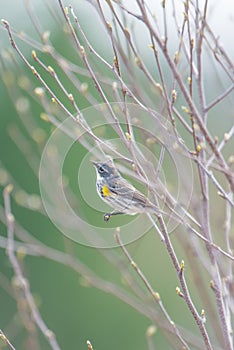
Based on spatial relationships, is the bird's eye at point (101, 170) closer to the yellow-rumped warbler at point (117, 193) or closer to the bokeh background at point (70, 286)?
the yellow-rumped warbler at point (117, 193)

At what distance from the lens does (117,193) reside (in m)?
2.33

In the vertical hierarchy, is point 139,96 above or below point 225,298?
above

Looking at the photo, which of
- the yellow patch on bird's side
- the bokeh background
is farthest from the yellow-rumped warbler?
the bokeh background

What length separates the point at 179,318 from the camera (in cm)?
951

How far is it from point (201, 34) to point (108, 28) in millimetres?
304

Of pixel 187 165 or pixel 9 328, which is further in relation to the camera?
pixel 9 328

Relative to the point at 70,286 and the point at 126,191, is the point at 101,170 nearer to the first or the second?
the point at 126,191

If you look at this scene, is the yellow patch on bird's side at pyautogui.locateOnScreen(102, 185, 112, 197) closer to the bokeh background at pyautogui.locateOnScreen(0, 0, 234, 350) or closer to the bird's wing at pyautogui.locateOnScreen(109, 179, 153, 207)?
the bird's wing at pyautogui.locateOnScreen(109, 179, 153, 207)

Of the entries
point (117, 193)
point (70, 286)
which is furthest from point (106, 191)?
point (70, 286)

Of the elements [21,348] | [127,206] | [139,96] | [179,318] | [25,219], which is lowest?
[179,318]

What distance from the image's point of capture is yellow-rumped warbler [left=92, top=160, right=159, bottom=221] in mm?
2270

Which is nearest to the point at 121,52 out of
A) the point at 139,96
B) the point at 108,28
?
the point at 139,96

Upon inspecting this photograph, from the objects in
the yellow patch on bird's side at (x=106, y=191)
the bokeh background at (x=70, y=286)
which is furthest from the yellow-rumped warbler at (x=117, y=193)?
the bokeh background at (x=70, y=286)

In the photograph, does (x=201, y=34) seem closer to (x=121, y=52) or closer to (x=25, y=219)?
(x=121, y=52)
